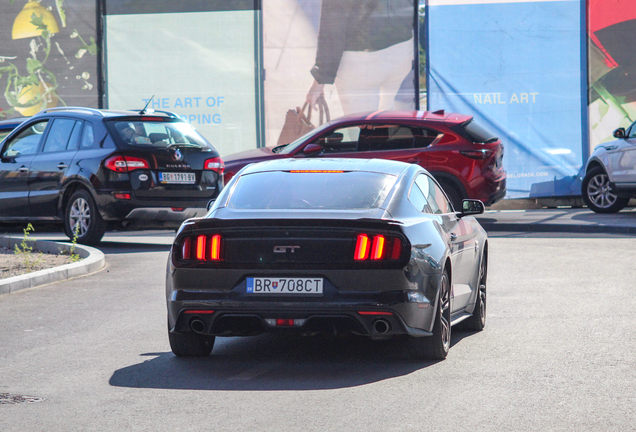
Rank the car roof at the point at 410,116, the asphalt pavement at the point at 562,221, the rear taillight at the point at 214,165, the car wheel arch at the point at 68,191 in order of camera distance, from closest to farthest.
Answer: the car wheel arch at the point at 68,191, the rear taillight at the point at 214,165, the asphalt pavement at the point at 562,221, the car roof at the point at 410,116

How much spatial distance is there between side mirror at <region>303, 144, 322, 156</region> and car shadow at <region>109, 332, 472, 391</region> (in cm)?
886

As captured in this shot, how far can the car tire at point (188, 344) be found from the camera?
261 inches

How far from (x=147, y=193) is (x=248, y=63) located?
884 centimetres

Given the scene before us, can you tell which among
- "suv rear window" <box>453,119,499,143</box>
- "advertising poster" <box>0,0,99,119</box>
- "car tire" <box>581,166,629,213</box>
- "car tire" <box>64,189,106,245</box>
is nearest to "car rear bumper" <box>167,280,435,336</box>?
"car tire" <box>64,189,106,245</box>

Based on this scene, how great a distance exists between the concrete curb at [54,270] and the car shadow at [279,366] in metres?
3.07

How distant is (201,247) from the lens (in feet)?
20.7

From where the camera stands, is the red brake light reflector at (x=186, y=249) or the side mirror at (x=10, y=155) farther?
the side mirror at (x=10, y=155)

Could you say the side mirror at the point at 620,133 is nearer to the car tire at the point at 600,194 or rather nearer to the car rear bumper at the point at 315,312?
the car tire at the point at 600,194

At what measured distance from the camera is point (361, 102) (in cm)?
2130

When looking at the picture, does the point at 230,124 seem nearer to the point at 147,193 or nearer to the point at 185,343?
the point at 147,193

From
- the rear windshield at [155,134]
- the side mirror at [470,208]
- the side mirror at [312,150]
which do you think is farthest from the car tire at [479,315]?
the side mirror at [312,150]

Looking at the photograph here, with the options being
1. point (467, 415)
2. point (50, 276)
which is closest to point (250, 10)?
point (50, 276)

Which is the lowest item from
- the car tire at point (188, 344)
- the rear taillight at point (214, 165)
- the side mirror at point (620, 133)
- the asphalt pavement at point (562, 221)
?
the asphalt pavement at point (562, 221)

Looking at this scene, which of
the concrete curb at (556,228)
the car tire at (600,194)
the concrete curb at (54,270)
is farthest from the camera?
the car tire at (600,194)
